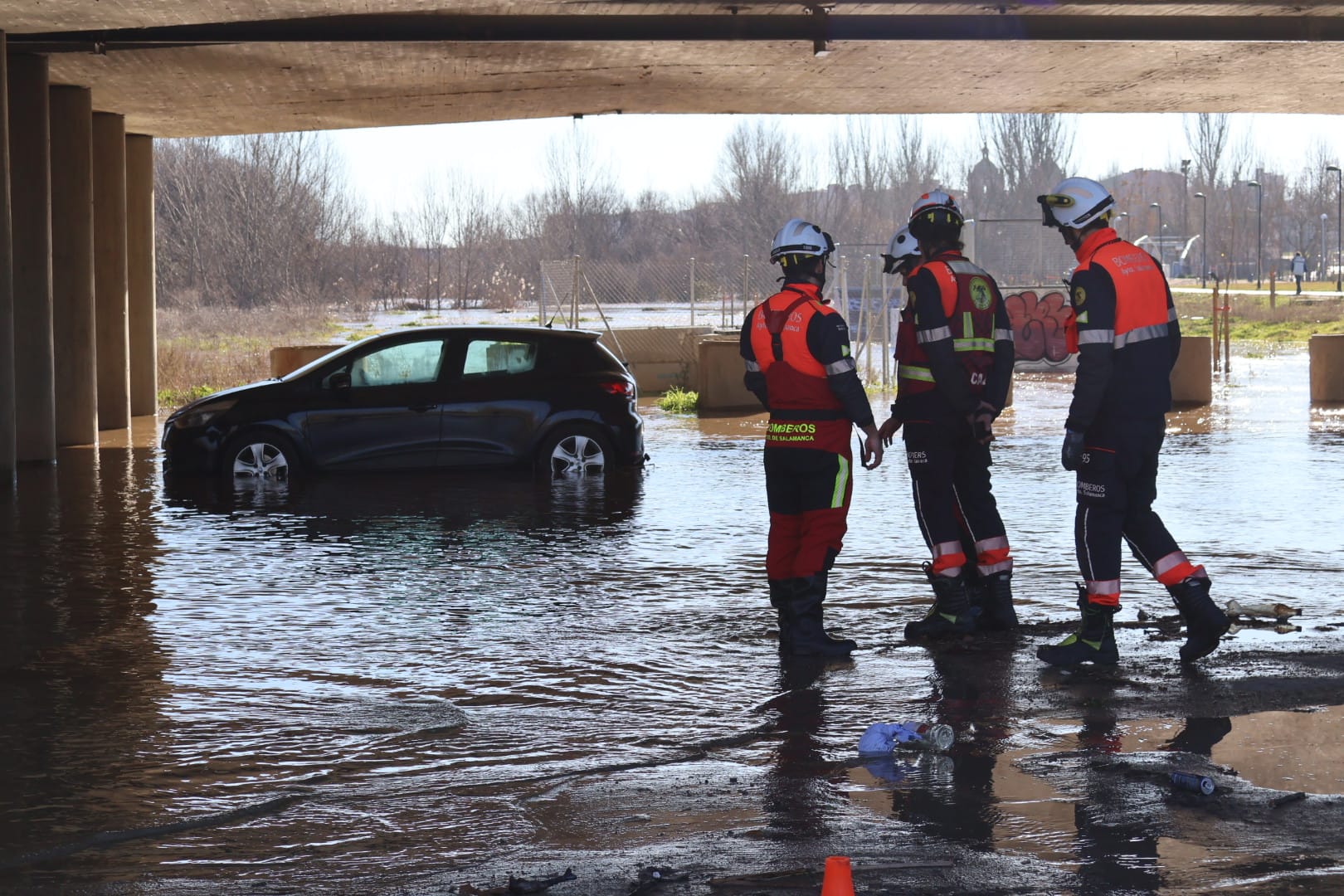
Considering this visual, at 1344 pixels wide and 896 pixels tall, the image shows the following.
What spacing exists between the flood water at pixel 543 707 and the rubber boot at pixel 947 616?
211mm

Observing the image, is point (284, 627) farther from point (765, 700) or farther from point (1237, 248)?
point (1237, 248)

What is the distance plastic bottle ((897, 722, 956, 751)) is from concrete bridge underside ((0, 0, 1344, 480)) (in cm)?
1002

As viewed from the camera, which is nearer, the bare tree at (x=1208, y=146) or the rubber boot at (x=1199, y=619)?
the rubber boot at (x=1199, y=619)

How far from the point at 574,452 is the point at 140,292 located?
1207 cm

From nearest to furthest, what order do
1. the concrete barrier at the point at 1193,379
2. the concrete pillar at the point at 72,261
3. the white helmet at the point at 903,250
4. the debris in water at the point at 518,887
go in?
the debris in water at the point at 518,887 < the white helmet at the point at 903,250 < the concrete pillar at the point at 72,261 < the concrete barrier at the point at 1193,379

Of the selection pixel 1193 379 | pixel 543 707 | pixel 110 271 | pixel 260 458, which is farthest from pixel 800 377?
pixel 110 271

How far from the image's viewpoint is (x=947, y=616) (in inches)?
300

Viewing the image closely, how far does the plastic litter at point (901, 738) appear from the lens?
5.57 m

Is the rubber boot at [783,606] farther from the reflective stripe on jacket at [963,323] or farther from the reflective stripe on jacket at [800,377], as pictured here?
the reflective stripe on jacket at [963,323]

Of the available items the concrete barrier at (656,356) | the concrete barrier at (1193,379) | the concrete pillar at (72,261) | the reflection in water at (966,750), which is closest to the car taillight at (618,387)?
the reflection in water at (966,750)

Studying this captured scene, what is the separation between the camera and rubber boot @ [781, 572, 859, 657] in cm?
724

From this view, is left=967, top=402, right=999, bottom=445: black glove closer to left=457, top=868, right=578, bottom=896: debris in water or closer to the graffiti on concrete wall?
left=457, top=868, right=578, bottom=896: debris in water

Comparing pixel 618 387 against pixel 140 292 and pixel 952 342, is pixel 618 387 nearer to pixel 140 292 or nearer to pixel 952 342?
pixel 952 342

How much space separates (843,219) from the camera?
8912 cm
